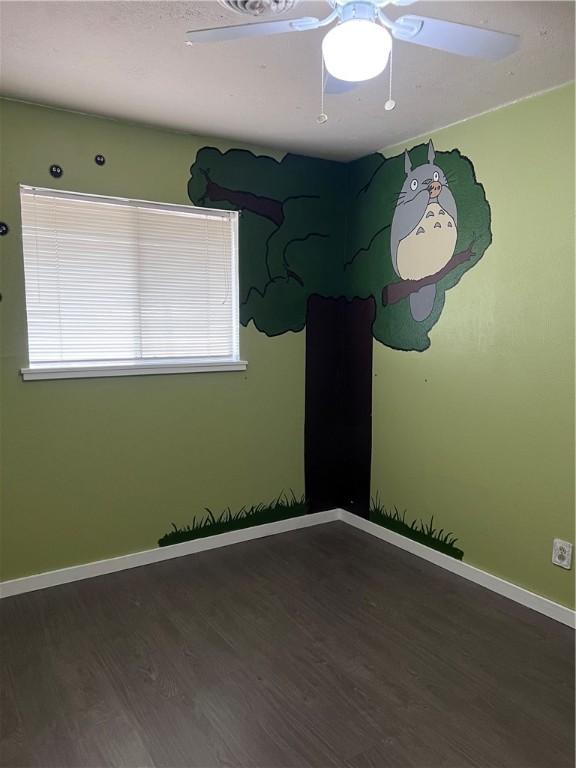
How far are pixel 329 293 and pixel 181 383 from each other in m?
1.22

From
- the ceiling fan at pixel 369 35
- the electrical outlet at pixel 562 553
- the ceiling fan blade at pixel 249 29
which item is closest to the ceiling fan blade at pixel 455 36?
the ceiling fan at pixel 369 35

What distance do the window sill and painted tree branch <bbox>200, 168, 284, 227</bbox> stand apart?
3.07 ft

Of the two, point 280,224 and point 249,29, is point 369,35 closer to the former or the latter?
point 249,29

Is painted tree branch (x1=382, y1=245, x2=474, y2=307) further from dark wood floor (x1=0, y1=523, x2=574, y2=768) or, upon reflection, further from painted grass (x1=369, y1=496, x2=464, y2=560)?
dark wood floor (x1=0, y1=523, x2=574, y2=768)

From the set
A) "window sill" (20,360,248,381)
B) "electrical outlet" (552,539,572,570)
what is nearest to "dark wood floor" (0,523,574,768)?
"electrical outlet" (552,539,572,570)

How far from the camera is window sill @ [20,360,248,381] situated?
271cm

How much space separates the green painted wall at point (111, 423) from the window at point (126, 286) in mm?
75

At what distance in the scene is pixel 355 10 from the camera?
4.58 ft

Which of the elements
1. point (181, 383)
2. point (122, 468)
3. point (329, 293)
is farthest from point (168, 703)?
point (329, 293)

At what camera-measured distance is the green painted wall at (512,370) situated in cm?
245

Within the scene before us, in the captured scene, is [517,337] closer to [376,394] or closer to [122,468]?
[376,394]

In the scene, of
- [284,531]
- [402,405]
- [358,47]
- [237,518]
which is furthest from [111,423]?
[358,47]

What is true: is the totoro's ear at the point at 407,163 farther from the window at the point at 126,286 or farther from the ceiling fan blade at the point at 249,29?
the ceiling fan blade at the point at 249,29

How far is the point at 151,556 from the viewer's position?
3.11m
